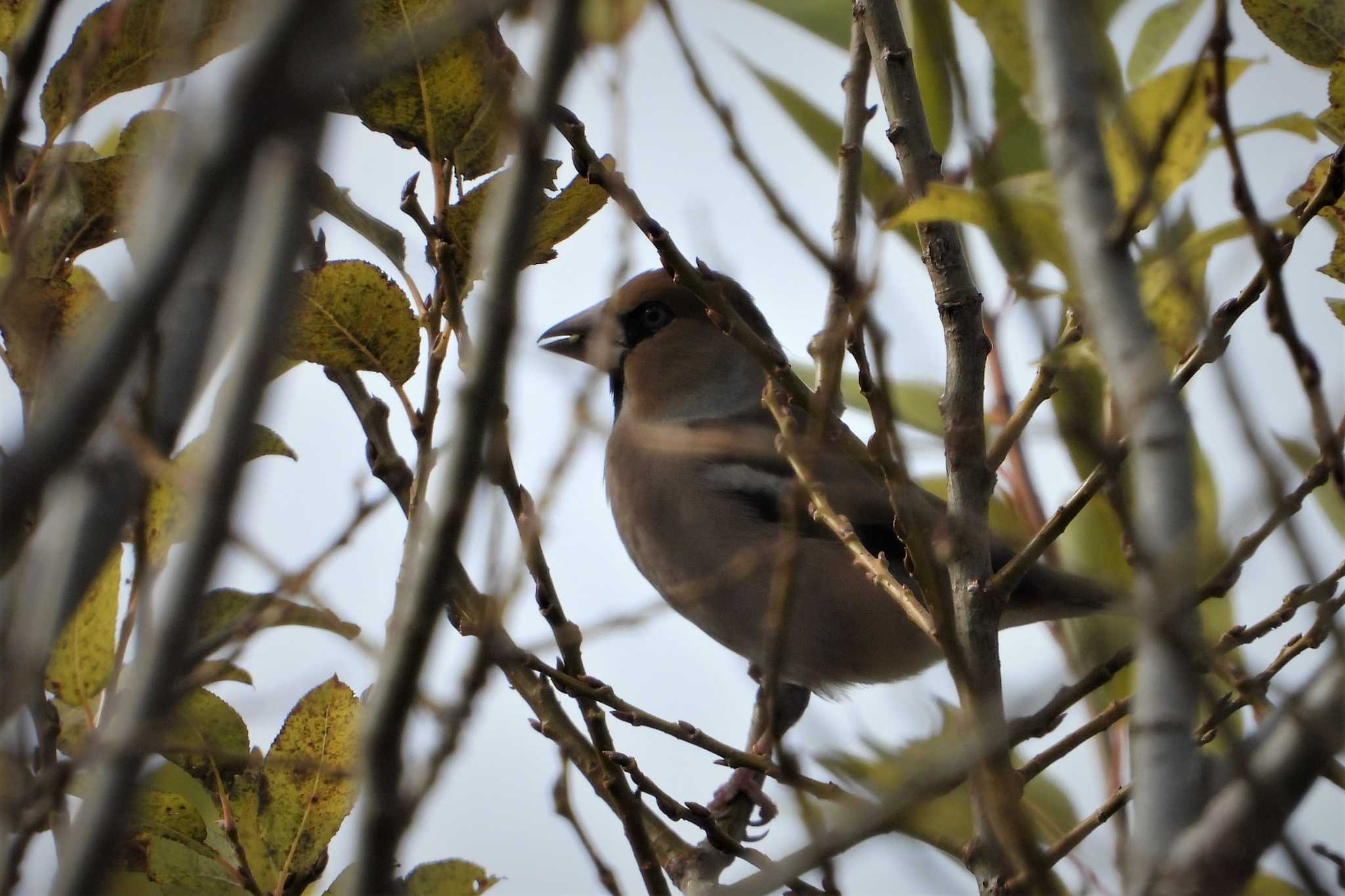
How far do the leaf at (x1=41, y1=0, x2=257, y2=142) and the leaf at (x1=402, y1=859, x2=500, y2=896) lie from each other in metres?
1.37

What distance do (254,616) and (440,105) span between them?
917 millimetres

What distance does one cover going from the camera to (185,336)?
1.38 metres

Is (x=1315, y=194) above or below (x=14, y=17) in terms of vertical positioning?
below

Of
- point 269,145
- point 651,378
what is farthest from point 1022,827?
point 651,378

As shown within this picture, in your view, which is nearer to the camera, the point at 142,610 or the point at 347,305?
the point at 142,610

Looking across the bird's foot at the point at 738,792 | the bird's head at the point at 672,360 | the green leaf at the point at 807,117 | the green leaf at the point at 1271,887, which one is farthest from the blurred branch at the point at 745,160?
the bird's head at the point at 672,360

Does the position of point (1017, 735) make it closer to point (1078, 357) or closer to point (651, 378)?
point (1078, 357)

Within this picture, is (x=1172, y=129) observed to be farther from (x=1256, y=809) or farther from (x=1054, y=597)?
(x=1054, y=597)

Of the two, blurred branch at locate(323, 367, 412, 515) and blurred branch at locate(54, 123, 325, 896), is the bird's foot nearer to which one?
blurred branch at locate(323, 367, 412, 515)

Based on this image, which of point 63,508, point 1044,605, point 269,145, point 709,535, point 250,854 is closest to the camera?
point 269,145

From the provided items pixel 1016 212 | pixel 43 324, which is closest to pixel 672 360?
pixel 43 324

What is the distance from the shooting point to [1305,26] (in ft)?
7.18

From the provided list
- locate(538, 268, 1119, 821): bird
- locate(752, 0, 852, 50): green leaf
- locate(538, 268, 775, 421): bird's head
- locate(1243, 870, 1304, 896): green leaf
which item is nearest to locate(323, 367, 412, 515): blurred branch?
locate(538, 268, 1119, 821): bird

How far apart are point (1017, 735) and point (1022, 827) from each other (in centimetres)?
115
